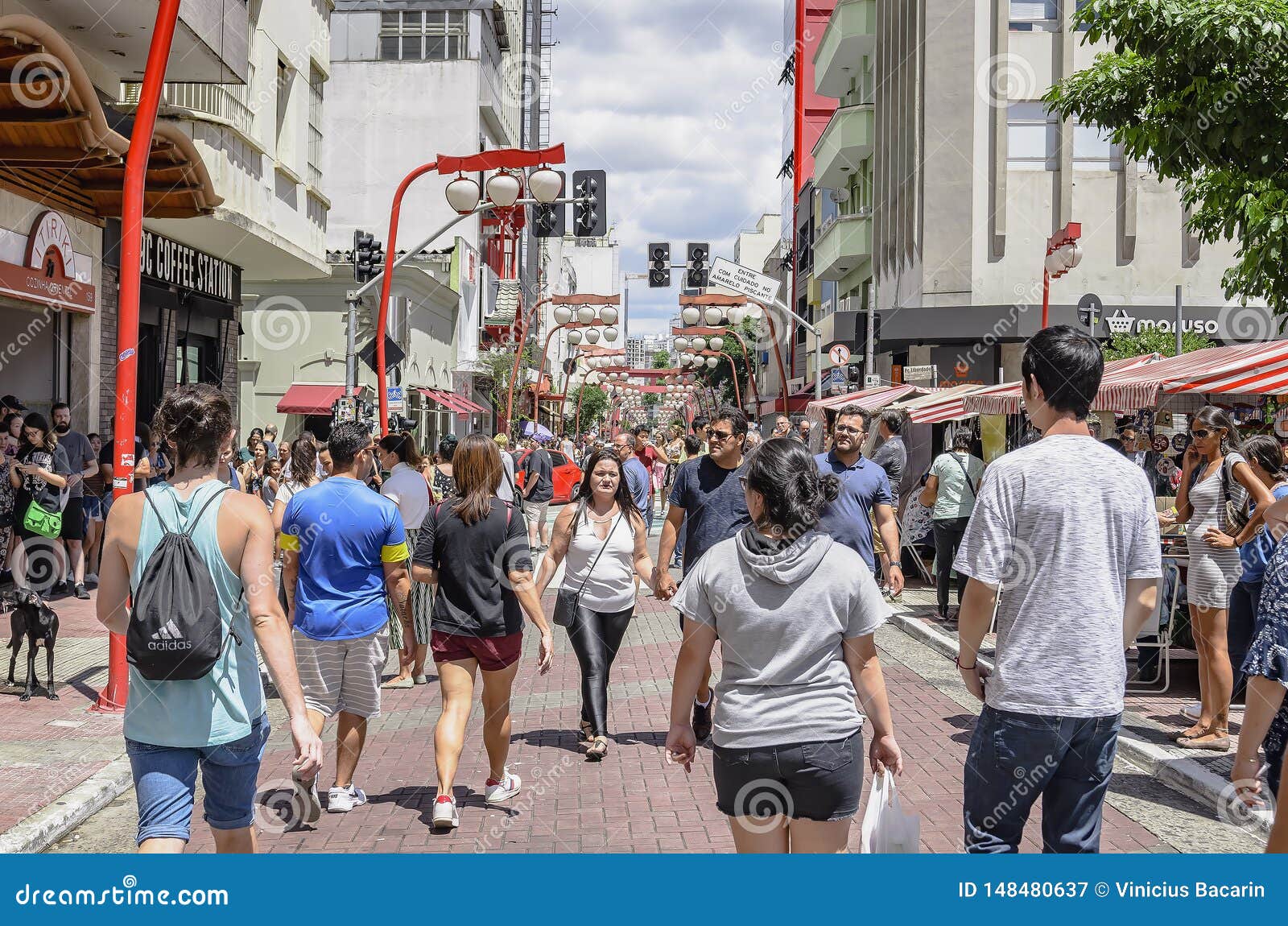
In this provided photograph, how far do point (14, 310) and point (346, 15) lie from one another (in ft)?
132

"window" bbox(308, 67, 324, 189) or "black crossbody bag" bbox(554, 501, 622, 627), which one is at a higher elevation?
"window" bbox(308, 67, 324, 189)

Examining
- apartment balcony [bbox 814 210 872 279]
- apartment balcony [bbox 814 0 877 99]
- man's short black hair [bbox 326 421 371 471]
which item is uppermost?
apartment balcony [bbox 814 0 877 99]

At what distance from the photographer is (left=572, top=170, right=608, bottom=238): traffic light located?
1938 cm

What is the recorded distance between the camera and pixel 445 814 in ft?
18.2

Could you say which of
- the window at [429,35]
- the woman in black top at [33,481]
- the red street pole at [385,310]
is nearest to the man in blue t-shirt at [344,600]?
the woman in black top at [33,481]

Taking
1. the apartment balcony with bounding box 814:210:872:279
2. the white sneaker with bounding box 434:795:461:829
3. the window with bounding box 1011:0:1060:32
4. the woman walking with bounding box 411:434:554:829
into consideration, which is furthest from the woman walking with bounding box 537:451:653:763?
the apartment balcony with bounding box 814:210:872:279

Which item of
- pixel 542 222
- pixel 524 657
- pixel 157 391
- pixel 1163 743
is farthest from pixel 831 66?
pixel 1163 743

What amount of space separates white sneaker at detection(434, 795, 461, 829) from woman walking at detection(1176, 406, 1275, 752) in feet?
14.0

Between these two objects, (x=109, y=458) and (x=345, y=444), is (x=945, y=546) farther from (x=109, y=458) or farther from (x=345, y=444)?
(x=109, y=458)

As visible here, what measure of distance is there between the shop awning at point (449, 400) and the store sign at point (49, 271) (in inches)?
952

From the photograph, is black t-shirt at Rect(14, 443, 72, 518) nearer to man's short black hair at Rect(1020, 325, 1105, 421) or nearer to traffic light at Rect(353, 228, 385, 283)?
traffic light at Rect(353, 228, 385, 283)

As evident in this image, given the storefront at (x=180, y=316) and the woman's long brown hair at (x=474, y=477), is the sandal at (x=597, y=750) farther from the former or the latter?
the storefront at (x=180, y=316)

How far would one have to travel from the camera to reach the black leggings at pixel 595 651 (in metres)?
7.05

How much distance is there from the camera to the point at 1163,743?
7.17 m
